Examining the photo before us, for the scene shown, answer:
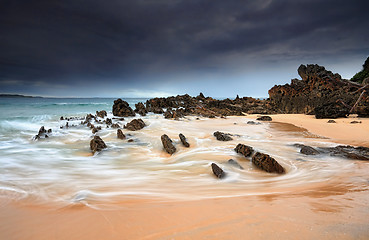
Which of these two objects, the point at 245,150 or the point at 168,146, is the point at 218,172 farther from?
the point at 168,146

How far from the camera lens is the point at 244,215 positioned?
1306 millimetres

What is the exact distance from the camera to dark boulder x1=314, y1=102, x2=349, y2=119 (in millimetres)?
8156

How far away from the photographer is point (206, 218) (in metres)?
1.29

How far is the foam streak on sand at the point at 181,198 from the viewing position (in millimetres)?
1154

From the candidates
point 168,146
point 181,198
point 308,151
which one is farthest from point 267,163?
point 168,146

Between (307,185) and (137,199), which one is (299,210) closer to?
(307,185)

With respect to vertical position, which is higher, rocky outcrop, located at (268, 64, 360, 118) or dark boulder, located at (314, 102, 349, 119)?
rocky outcrop, located at (268, 64, 360, 118)

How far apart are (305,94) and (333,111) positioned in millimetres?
3920

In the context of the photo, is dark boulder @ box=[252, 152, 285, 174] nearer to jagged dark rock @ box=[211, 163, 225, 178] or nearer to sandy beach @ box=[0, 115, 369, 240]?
jagged dark rock @ box=[211, 163, 225, 178]

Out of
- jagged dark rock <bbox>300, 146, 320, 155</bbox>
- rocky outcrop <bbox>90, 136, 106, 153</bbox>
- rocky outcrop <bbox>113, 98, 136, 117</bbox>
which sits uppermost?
rocky outcrop <bbox>113, 98, 136, 117</bbox>

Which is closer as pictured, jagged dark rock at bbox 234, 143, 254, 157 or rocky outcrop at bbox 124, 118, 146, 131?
jagged dark rock at bbox 234, 143, 254, 157

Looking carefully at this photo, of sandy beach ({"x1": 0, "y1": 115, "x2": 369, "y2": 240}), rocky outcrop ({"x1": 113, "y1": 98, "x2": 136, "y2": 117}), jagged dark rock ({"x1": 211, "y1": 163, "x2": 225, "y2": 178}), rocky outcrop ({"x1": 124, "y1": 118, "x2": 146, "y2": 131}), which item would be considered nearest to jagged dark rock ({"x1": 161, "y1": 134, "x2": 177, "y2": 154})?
jagged dark rock ({"x1": 211, "y1": 163, "x2": 225, "y2": 178})

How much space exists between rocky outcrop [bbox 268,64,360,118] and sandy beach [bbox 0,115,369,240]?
10.9m

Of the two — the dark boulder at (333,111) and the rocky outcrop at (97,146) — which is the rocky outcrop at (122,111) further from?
the dark boulder at (333,111)
